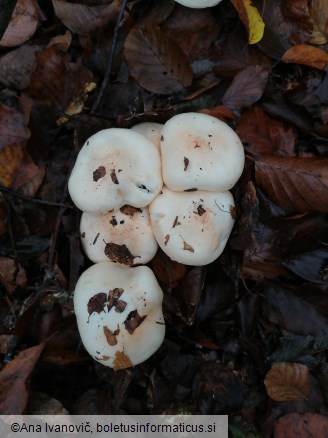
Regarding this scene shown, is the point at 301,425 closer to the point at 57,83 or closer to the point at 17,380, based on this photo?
the point at 17,380

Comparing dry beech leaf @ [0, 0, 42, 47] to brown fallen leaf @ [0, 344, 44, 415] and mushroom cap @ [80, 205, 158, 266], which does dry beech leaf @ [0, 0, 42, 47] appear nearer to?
mushroom cap @ [80, 205, 158, 266]

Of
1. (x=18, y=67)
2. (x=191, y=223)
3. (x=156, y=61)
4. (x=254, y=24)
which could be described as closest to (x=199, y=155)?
(x=191, y=223)

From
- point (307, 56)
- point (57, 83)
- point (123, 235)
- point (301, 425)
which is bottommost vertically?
point (301, 425)

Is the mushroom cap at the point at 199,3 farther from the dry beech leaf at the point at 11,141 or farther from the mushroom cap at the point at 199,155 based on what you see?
the dry beech leaf at the point at 11,141

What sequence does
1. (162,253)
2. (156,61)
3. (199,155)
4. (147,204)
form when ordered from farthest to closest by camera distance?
(156,61) → (162,253) → (147,204) → (199,155)

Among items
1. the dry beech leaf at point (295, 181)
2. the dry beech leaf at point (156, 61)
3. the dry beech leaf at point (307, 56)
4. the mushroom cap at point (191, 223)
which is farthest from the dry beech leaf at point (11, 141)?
the dry beech leaf at point (307, 56)

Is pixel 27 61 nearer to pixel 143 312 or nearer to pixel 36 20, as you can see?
pixel 36 20

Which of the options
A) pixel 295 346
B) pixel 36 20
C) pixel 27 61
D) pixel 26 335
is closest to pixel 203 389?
pixel 295 346
